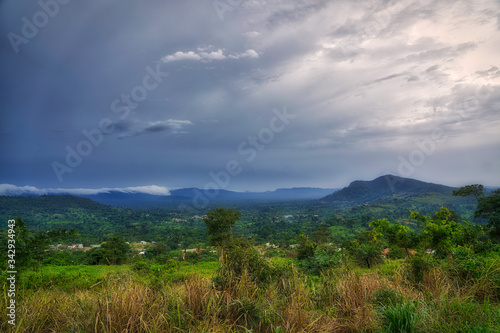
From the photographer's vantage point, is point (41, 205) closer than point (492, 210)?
No

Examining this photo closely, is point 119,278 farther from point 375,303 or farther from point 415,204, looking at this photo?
point 415,204

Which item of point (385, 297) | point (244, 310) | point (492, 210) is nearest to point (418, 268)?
point (385, 297)

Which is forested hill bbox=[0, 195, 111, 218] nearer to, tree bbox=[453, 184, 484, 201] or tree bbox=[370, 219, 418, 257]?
tree bbox=[370, 219, 418, 257]

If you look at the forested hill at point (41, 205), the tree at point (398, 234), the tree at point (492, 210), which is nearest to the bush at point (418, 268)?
the tree at point (398, 234)

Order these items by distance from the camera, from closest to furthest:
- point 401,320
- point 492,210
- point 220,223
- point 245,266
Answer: point 401,320
point 245,266
point 220,223
point 492,210

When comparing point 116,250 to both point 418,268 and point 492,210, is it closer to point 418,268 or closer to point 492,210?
point 418,268

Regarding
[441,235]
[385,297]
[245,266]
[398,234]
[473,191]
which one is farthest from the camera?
[473,191]

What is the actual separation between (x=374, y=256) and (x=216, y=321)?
14124 mm

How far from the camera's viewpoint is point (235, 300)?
384cm

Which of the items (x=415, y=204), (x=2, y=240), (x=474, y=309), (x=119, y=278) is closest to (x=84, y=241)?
(x=2, y=240)

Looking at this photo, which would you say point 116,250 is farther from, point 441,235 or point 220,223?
point 441,235

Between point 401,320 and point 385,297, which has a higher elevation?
point 401,320

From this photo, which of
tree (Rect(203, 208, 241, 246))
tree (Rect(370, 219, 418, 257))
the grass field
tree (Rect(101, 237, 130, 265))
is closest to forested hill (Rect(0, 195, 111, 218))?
tree (Rect(101, 237, 130, 265))

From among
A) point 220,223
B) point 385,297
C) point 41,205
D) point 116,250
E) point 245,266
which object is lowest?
point 41,205
